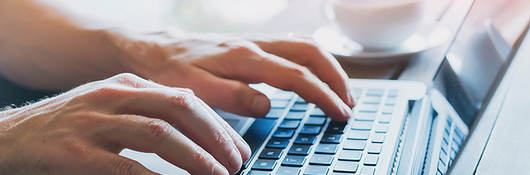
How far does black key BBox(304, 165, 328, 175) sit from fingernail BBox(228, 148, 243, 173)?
55 mm

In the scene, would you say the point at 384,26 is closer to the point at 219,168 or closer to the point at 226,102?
the point at 226,102

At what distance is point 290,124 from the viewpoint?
61 cm

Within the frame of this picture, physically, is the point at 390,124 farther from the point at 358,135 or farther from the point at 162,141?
the point at 162,141

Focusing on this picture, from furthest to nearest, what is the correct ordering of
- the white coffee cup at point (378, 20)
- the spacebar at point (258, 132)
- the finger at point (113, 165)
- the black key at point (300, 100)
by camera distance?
the white coffee cup at point (378, 20)
the black key at point (300, 100)
the spacebar at point (258, 132)
the finger at point (113, 165)

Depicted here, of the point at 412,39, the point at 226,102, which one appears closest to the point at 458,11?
the point at 412,39

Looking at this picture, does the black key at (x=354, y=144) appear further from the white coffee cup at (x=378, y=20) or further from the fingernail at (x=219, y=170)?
the white coffee cup at (x=378, y=20)

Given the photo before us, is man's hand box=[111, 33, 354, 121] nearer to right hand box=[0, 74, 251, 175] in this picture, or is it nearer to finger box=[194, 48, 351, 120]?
finger box=[194, 48, 351, 120]

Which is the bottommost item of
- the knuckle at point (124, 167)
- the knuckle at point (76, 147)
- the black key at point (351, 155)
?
the knuckle at point (76, 147)

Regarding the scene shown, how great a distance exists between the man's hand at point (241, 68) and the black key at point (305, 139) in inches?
1.8

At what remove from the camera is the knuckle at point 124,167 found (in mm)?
464

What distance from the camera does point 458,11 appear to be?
894mm

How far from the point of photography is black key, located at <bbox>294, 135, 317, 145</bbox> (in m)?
0.56

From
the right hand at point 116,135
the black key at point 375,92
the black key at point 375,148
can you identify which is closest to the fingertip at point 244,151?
the right hand at point 116,135

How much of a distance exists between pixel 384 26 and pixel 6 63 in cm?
50
